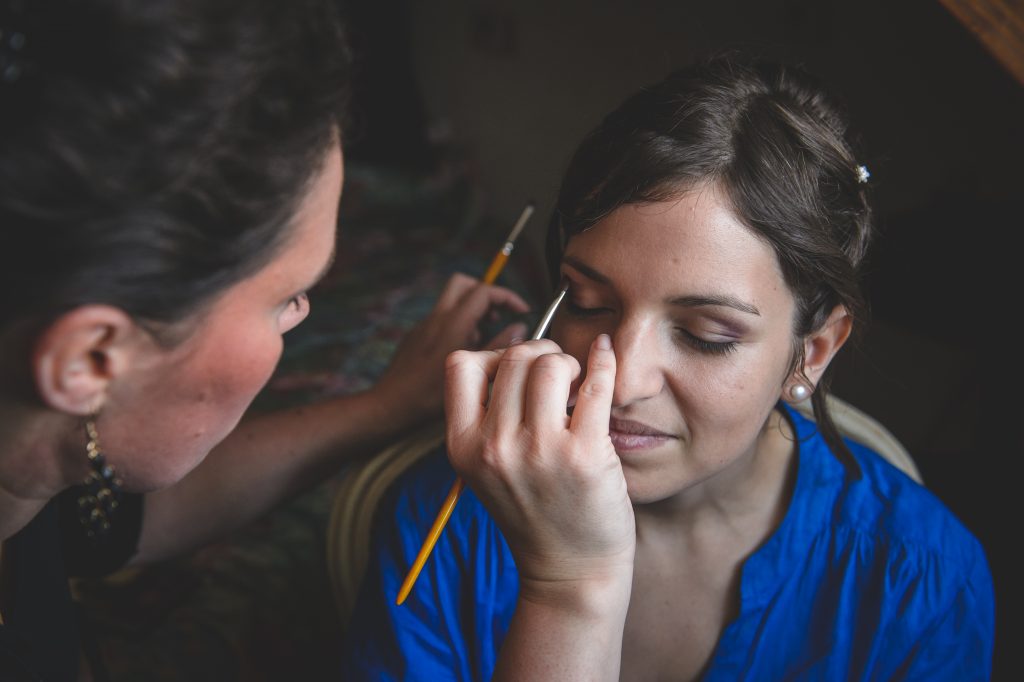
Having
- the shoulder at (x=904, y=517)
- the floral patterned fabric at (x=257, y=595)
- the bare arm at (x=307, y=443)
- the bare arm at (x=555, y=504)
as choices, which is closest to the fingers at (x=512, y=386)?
the bare arm at (x=555, y=504)

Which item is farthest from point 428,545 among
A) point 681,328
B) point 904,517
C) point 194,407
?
point 904,517

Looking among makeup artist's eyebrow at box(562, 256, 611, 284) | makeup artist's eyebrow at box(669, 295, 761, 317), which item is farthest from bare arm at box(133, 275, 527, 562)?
makeup artist's eyebrow at box(669, 295, 761, 317)

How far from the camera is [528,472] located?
732mm

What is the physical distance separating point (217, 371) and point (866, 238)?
0.79 m

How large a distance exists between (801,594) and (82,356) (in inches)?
34.6

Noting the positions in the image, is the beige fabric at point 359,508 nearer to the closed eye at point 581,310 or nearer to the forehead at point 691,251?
the closed eye at point 581,310

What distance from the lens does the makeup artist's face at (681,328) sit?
0.86 m

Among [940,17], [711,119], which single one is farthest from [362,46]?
[711,119]

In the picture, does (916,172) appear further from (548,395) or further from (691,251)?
(548,395)

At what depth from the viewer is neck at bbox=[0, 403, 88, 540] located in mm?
710

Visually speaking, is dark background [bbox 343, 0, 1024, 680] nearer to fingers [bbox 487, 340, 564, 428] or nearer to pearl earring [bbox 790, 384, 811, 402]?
fingers [bbox 487, 340, 564, 428]

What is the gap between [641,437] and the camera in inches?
36.6

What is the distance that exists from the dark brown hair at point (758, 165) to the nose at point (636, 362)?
143mm

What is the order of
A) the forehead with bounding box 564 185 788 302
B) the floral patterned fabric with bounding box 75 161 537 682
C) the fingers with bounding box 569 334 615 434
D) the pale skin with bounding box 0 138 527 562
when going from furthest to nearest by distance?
the floral patterned fabric with bounding box 75 161 537 682, the forehead with bounding box 564 185 788 302, the fingers with bounding box 569 334 615 434, the pale skin with bounding box 0 138 527 562
